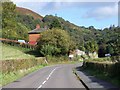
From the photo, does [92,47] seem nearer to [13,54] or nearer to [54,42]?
[54,42]

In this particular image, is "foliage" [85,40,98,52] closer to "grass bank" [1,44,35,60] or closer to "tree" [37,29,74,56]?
"tree" [37,29,74,56]

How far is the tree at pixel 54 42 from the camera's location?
10233 cm

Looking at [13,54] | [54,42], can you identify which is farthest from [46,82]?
[54,42]

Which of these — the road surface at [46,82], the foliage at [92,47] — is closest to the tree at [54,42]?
the foliage at [92,47]

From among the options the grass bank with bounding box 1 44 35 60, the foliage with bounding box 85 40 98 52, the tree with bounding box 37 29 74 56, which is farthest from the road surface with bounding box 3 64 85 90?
the foliage with bounding box 85 40 98 52

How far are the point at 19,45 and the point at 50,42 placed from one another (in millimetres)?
9118

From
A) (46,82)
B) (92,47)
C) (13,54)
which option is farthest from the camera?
(92,47)

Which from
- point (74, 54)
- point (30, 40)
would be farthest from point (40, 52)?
point (30, 40)

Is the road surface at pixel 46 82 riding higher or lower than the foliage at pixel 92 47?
lower

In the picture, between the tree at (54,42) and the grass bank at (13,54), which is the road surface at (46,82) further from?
the tree at (54,42)

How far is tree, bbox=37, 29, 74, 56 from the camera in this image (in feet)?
336

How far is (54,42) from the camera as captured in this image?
10481 cm

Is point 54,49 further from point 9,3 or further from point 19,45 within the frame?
point 9,3

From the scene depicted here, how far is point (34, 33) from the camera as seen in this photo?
147375 mm
